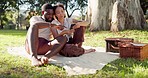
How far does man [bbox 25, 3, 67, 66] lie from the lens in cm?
376

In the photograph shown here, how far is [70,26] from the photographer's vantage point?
457cm

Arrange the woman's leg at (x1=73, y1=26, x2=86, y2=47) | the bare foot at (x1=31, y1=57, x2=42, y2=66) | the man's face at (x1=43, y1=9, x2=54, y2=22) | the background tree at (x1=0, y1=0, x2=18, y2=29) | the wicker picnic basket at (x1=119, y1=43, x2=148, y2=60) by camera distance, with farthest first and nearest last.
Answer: the background tree at (x1=0, y1=0, x2=18, y2=29) < the woman's leg at (x1=73, y1=26, x2=86, y2=47) < the man's face at (x1=43, y1=9, x2=54, y2=22) < the wicker picnic basket at (x1=119, y1=43, x2=148, y2=60) < the bare foot at (x1=31, y1=57, x2=42, y2=66)

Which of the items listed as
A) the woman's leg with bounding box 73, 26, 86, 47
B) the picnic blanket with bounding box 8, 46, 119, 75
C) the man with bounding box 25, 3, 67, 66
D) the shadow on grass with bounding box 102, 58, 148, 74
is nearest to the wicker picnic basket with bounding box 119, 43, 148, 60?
the shadow on grass with bounding box 102, 58, 148, 74

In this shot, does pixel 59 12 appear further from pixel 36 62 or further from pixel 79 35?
pixel 36 62

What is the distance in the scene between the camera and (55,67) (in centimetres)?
356

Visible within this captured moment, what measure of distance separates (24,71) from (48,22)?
1.09 m

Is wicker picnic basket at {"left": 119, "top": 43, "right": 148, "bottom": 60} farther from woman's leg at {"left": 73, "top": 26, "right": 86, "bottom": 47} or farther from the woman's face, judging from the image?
the woman's face

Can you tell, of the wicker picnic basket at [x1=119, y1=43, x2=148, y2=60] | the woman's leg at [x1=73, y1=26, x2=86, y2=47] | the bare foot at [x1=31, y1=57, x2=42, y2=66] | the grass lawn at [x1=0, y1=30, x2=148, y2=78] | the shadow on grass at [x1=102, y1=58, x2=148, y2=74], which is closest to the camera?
the grass lawn at [x1=0, y1=30, x2=148, y2=78]

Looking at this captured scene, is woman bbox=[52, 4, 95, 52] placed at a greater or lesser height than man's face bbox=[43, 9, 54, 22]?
lesser

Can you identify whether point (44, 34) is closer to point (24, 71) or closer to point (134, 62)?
point (24, 71)

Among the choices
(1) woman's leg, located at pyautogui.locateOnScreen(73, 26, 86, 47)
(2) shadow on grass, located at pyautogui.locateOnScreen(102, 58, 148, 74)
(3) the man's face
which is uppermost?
Result: (3) the man's face

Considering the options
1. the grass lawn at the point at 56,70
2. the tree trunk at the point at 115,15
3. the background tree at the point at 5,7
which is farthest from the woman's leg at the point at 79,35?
the background tree at the point at 5,7

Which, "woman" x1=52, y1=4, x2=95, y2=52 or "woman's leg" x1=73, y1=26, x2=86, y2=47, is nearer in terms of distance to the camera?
"woman" x1=52, y1=4, x2=95, y2=52

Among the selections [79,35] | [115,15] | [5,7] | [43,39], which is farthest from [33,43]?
[5,7]
